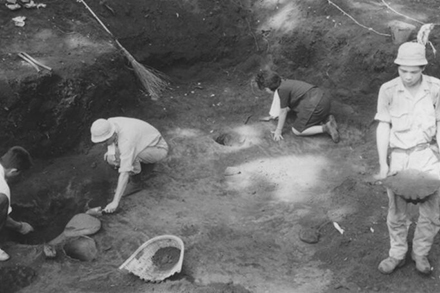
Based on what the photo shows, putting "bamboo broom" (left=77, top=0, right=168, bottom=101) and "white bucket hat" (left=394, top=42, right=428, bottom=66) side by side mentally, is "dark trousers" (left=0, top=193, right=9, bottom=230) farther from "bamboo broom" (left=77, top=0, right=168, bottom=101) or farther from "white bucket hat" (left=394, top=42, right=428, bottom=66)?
"white bucket hat" (left=394, top=42, right=428, bottom=66)

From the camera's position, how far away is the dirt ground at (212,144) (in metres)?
4.58

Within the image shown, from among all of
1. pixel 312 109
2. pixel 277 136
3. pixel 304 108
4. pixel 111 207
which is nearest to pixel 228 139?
pixel 277 136

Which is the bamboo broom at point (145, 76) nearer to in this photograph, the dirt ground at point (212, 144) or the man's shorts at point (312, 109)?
the dirt ground at point (212, 144)

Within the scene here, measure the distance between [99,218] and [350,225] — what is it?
281 cm

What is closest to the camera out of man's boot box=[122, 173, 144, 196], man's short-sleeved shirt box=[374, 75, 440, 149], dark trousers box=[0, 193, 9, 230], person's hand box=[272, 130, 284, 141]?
man's short-sleeved shirt box=[374, 75, 440, 149]

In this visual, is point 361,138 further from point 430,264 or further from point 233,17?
point 233,17

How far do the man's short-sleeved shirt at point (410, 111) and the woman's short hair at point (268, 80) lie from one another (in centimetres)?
342

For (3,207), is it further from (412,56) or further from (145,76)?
(412,56)

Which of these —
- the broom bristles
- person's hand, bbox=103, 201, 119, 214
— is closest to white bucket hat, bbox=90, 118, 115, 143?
A: person's hand, bbox=103, 201, 119, 214

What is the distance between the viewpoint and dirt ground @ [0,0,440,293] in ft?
15.0

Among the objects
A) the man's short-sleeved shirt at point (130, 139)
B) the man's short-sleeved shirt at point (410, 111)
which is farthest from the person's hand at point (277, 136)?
the man's short-sleeved shirt at point (410, 111)

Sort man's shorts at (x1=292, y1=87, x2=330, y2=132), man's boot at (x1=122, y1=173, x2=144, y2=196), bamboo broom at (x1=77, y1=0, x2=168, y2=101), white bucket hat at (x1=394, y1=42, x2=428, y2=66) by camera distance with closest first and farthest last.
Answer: white bucket hat at (x1=394, y1=42, x2=428, y2=66) → man's boot at (x1=122, y1=173, x2=144, y2=196) → man's shorts at (x1=292, y1=87, x2=330, y2=132) → bamboo broom at (x1=77, y1=0, x2=168, y2=101)

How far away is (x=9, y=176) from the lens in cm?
539

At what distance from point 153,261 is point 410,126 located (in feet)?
8.94
